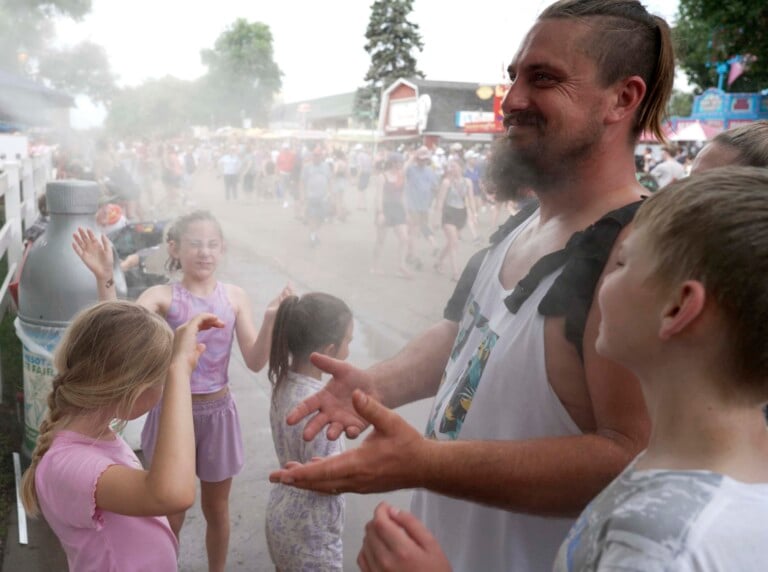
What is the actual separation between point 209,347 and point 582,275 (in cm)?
180

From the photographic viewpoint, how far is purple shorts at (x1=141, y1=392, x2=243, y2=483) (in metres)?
2.50

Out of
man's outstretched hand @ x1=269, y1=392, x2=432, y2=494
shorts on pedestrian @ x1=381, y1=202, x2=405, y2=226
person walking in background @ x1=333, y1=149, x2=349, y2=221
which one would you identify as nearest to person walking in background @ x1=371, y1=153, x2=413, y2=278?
shorts on pedestrian @ x1=381, y1=202, x2=405, y2=226

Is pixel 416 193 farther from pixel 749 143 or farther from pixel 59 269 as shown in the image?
pixel 749 143

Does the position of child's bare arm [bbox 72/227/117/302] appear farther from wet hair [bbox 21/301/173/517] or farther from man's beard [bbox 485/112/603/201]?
man's beard [bbox 485/112/603/201]

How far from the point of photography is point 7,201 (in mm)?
5211

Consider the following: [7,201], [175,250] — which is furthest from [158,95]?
[175,250]

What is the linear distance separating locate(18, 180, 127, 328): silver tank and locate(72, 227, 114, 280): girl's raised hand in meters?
0.70

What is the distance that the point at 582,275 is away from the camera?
108cm

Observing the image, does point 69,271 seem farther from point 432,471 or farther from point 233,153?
point 233,153

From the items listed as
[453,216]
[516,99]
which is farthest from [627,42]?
[453,216]

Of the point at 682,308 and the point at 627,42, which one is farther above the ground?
the point at 627,42

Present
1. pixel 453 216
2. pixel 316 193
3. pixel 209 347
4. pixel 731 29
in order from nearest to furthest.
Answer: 1. pixel 209 347
2. pixel 453 216
3. pixel 316 193
4. pixel 731 29

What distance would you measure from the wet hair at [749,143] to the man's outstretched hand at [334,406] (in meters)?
1.44

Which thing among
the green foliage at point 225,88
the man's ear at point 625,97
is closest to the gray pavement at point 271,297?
the green foliage at point 225,88
